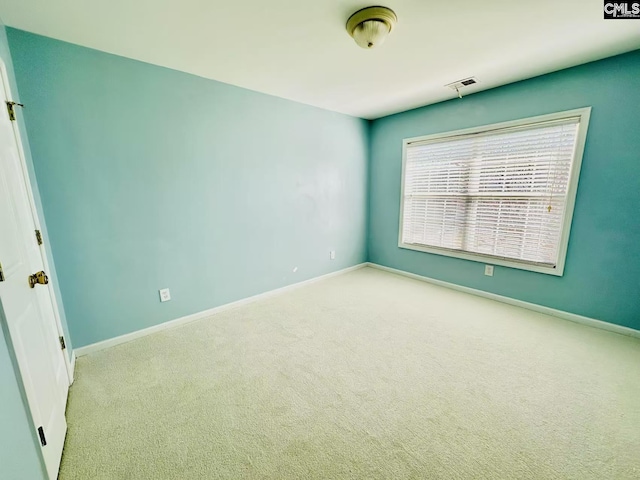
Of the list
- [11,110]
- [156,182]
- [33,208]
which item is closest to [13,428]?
[33,208]

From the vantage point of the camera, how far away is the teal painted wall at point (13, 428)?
0.80m

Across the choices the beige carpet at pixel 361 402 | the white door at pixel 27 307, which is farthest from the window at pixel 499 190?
the white door at pixel 27 307

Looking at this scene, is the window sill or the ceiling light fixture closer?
the ceiling light fixture

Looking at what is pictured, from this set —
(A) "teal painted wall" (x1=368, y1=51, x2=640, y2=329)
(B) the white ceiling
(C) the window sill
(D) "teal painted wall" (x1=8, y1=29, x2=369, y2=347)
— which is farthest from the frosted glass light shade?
(C) the window sill

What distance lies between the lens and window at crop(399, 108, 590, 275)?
246 centimetres

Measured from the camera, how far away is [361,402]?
1.58 m

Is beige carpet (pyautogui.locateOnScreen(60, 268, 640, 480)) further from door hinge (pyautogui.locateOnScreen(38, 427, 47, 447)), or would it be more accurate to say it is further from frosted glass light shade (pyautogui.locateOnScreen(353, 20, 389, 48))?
frosted glass light shade (pyautogui.locateOnScreen(353, 20, 389, 48))

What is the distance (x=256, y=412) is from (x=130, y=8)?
99.4 inches

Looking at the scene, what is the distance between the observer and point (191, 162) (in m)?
2.41

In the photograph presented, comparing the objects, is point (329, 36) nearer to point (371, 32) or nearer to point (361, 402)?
point (371, 32)

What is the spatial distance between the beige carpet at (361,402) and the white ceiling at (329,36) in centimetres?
238

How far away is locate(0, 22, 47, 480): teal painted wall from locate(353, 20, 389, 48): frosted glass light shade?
228 centimetres

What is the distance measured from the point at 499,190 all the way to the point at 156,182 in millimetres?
3535

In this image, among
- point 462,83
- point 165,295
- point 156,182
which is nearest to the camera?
point 156,182
